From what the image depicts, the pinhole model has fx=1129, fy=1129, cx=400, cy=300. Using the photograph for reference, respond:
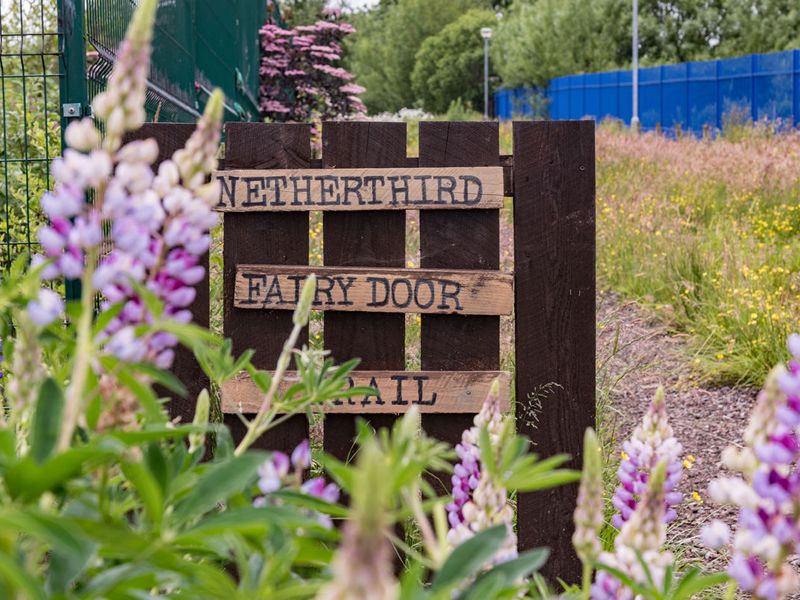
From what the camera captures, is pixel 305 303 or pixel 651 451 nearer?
pixel 305 303

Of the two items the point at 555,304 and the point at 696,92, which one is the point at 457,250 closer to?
the point at 555,304

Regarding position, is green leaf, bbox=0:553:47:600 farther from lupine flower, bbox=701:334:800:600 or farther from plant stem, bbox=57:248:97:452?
lupine flower, bbox=701:334:800:600

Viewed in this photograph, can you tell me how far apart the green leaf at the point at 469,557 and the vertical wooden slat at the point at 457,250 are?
2.17 meters

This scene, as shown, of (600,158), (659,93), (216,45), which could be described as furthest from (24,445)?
(659,93)

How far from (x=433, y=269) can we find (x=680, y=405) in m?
2.81

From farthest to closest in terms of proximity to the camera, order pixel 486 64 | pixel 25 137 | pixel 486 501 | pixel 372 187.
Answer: pixel 486 64 < pixel 25 137 < pixel 372 187 < pixel 486 501

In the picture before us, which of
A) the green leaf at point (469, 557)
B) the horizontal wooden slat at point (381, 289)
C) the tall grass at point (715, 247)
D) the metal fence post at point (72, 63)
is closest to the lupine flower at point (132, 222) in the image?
the green leaf at point (469, 557)

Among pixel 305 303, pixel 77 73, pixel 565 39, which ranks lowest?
pixel 305 303

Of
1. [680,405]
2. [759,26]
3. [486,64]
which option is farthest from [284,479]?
[486,64]

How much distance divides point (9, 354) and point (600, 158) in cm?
1318

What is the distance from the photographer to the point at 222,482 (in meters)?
0.92

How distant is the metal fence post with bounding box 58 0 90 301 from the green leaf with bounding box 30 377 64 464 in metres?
2.45

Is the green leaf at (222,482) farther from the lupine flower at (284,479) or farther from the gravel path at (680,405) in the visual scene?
the gravel path at (680,405)

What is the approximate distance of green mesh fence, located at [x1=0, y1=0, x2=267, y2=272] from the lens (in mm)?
3316
